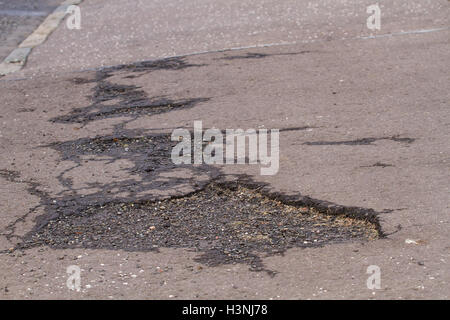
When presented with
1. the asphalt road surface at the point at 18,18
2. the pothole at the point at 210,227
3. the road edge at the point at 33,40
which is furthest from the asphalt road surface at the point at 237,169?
the asphalt road surface at the point at 18,18

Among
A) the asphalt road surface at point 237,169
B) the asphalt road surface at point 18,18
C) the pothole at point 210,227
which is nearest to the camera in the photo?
the asphalt road surface at point 237,169

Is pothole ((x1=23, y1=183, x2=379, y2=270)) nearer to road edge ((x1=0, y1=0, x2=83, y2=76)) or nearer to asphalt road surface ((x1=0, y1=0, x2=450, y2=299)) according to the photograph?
asphalt road surface ((x1=0, y1=0, x2=450, y2=299))

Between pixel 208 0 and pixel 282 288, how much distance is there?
956 cm

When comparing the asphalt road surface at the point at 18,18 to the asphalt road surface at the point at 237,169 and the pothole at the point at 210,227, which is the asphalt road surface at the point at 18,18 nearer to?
the asphalt road surface at the point at 237,169

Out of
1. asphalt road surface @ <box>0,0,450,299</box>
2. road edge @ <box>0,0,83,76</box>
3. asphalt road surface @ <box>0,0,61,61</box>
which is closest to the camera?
asphalt road surface @ <box>0,0,450,299</box>

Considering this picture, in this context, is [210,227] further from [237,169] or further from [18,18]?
[18,18]

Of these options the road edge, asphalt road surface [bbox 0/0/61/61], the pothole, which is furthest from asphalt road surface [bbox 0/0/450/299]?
asphalt road surface [bbox 0/0/61/61]

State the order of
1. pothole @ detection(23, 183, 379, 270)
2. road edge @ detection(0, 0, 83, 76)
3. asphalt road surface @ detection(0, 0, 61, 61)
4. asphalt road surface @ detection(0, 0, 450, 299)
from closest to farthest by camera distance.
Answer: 1. asphalt road surface @ detection(0, 0, 450, 299)
2. pothole @ detection(23, 183, 379, 270)
3. road edge @ detection(0, 0, 83, 76)
4. asphalt road surface @ detection(0, 0, 61, 61)

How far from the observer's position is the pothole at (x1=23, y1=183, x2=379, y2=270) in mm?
4562

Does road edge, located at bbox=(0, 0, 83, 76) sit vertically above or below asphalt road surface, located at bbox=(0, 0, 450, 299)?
above

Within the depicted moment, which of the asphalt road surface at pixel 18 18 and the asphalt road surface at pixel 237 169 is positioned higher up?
the asphalt road surface at pixel 18 18

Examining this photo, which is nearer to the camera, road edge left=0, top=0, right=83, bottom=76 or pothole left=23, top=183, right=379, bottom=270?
pothole left=23, top=183, right=379, bottom=270

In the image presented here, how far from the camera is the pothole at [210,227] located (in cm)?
456
